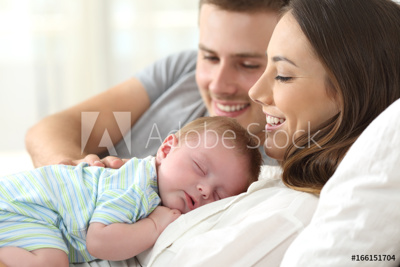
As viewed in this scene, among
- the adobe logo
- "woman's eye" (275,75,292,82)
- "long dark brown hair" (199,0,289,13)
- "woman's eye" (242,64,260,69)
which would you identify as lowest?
the adobe logo

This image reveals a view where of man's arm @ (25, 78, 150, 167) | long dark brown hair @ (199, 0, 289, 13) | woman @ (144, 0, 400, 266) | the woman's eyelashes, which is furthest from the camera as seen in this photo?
man's arm @ (25, 78, 150, 167)

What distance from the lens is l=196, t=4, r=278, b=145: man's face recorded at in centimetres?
194

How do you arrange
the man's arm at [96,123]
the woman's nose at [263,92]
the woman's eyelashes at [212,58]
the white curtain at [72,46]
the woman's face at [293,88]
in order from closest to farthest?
the woman's face at [293,88], the woman's nose at [263,92], the woman's eyelashes at [212,58], the man's arm at [96,123], the white curtain at [72,46]

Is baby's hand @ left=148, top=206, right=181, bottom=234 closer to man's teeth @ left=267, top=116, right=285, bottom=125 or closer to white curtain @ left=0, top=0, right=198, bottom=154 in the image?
man's teeth @ left=267, top=116, right=285, bottom=125

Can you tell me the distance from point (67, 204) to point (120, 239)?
0.61 ft

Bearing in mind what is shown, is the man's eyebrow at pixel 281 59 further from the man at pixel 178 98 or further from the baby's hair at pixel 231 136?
the man at pixel 178 98

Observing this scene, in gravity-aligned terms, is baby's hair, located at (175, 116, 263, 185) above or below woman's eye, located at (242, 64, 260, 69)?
below

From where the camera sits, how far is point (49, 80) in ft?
12.3

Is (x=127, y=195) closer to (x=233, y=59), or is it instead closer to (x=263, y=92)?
(x=263, y=92)

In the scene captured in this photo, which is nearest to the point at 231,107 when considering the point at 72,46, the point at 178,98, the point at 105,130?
the point at 178,98

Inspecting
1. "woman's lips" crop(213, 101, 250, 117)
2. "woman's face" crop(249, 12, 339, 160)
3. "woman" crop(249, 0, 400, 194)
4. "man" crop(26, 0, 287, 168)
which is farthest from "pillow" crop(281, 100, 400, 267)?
"woman's lips" crop(213, 101, 250, 117)

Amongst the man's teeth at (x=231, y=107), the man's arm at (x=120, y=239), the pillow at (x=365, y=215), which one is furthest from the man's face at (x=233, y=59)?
the pillow at (x=365, y=215)

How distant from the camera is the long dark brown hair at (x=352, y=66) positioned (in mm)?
1254

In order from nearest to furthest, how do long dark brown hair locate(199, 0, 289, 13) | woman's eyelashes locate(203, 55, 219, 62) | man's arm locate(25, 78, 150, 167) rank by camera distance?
long dark brown hair locate(199, 0, 289, 13)
woman's eyelashes locate(203, 55, 219, 62)
man's arm locate(25, 78, 150, 167)
